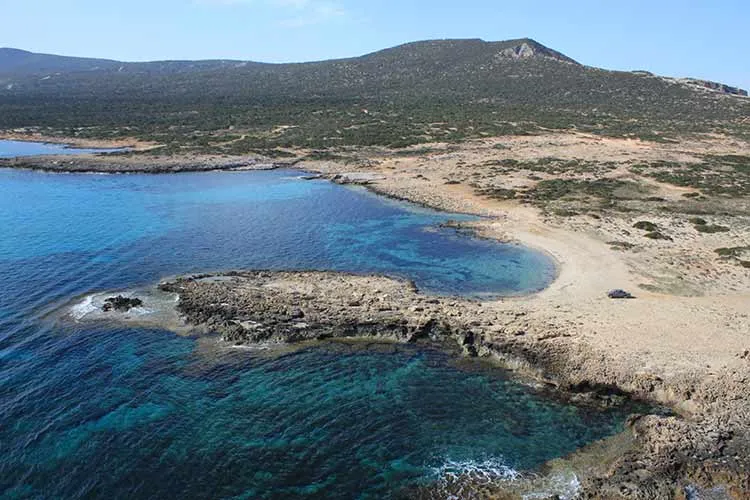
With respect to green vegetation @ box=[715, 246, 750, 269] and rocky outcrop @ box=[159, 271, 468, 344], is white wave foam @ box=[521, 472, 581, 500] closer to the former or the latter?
rocky outcrop @ box=[159, 271, 468, 344]

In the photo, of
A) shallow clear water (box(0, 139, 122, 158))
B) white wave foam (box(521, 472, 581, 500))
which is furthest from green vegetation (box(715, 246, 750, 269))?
shallow clear water (box(0, 139, 122, 158))

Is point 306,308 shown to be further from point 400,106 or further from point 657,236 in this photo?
point 400,106

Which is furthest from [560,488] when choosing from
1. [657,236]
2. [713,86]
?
[713,86]

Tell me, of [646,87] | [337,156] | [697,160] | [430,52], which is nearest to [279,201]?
[337,156]

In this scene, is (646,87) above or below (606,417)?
above

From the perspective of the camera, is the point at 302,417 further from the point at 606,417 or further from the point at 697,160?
the point at 697,160

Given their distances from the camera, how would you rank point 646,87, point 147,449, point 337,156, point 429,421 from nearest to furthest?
point 147,449 < point 429,421 < point 337,156 < point 646,87

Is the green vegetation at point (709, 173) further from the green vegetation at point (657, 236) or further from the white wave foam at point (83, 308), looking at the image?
the white wave foam at point (83, 308)
